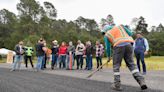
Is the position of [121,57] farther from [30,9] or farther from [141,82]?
[30,9]

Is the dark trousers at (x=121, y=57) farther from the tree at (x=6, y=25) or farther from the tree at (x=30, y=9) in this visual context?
the tree at (x=6, y=25)

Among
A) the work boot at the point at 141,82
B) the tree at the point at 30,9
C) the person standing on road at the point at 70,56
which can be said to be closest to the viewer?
the work boot at the point at 141,82

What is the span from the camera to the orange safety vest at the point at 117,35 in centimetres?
860

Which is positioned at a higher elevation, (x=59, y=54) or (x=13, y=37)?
(x=13, y=37)

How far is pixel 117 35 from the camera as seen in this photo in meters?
8.64

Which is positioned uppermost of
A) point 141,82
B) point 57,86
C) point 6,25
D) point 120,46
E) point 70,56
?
point 6,25

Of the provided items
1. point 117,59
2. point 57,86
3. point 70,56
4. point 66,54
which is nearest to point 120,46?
point 117,59

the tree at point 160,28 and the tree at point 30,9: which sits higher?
the tree at point 160,28

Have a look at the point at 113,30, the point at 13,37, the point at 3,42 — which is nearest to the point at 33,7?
the point at 13,37

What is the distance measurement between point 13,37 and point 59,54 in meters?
57.7

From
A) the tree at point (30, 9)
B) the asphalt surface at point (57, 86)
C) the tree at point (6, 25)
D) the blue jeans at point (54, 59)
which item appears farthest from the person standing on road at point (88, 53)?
the tree at point (6, 25)

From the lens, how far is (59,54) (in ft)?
67.5

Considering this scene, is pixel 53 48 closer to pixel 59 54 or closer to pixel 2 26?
pixel 59 54

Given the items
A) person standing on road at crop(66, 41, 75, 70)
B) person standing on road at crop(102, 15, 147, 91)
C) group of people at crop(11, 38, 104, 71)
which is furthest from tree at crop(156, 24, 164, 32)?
person standing on road at crop(102, 15, 147, 91)
